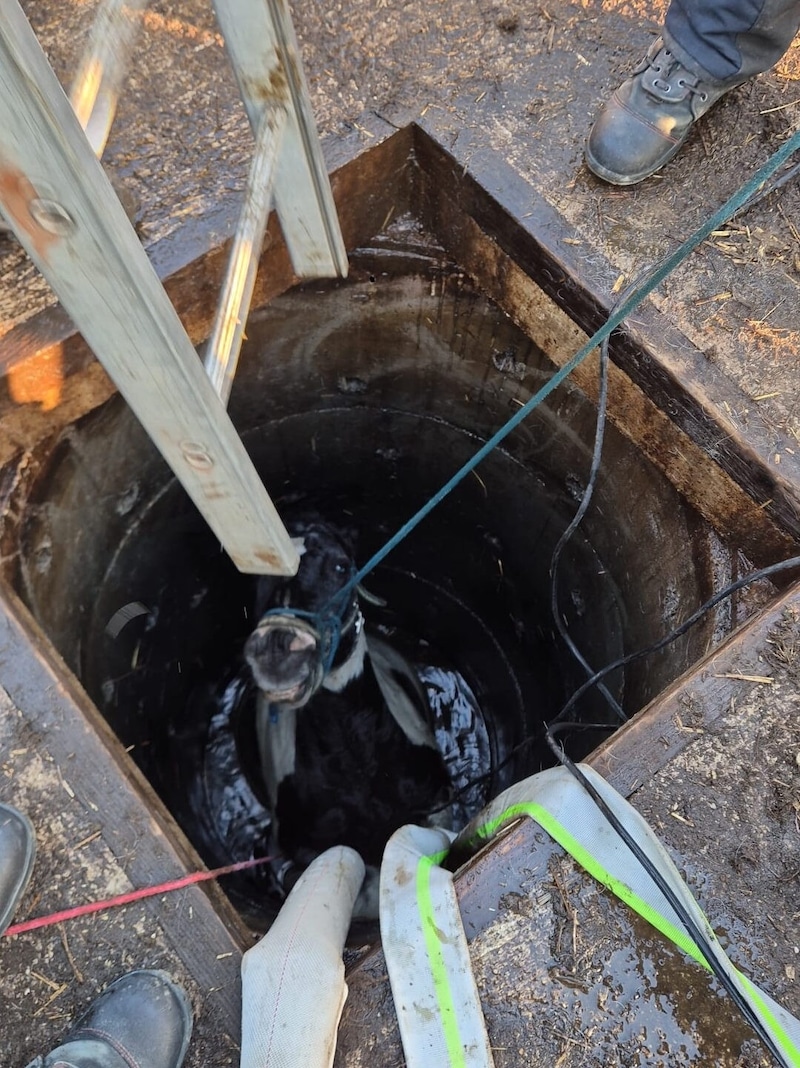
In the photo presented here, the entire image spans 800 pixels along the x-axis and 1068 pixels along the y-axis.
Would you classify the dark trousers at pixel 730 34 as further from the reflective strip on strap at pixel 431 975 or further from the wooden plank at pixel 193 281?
the reflective strip on strap at pixel 431 975

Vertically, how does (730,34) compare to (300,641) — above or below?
above

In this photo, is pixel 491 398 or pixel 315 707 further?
pixel 491 398

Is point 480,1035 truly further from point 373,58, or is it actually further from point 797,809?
point 373,58

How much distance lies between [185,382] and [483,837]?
1195mm

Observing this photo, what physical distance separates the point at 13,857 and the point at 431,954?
0.93 m

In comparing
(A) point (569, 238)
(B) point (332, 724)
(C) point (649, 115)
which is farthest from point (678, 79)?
(B) point (332, 724)

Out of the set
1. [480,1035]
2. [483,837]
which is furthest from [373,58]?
[480,1035]

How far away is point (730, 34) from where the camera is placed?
1985mm

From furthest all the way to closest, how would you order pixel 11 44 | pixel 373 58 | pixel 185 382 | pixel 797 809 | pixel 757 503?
1. pixel 373 58
2. pixel 757 503
3. pixel 797 809
4. pixel 185 382
5. pixel 11 44

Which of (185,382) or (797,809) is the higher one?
(185,382)

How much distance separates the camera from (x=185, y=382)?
1.22 meters

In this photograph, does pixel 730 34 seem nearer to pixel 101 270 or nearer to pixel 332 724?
pixel 101 270

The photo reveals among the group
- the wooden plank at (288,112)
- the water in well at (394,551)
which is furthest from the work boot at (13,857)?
the wooden plank at (288,112)

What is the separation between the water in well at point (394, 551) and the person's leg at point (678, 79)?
0.59m
